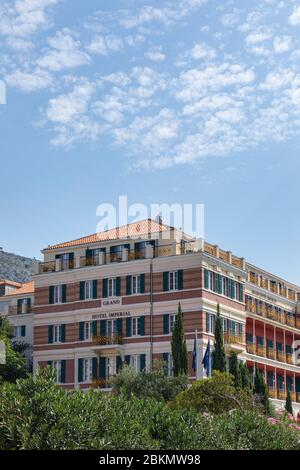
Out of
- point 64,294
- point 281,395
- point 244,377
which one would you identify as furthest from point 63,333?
point 281,395

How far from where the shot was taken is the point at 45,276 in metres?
66.0

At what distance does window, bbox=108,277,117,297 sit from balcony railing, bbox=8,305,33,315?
10.3 meters

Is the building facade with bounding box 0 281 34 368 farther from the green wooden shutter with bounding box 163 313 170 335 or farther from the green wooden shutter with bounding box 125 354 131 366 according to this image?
the green wooden shutter with bounding box 163 313 170 335

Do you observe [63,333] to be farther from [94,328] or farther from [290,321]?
[290,321]

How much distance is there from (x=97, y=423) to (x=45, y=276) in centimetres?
4630

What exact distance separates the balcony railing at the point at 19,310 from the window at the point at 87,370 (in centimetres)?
963

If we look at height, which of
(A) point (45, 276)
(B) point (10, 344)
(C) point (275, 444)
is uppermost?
(A) point (45, 276)

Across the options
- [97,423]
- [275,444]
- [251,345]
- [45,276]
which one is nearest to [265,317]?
[251,345]

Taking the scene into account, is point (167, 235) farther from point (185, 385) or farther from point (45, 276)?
point (185, 385)

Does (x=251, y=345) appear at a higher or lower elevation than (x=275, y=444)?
higher

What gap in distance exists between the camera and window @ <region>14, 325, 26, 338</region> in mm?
70438

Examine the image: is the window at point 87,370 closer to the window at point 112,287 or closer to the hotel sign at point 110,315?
the hotel sign at point 110,315

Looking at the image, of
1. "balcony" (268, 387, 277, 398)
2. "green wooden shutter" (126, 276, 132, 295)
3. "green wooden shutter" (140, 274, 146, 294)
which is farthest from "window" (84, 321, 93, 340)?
"balcony" (268, 387, 277, 398)
